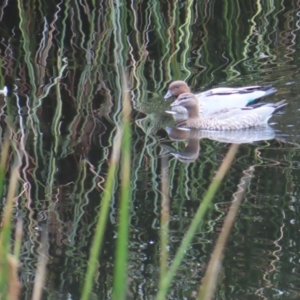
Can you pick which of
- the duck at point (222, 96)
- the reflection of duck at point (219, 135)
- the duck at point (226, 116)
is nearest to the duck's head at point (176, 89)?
the duck at point (222, 96)

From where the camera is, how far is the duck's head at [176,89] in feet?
25.9

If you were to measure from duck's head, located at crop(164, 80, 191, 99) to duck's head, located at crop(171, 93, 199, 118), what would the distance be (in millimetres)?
153

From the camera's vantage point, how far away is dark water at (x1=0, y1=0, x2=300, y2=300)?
436 centimetres

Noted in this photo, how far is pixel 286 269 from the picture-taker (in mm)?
4242

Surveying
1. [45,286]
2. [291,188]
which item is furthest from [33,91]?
[45,286]

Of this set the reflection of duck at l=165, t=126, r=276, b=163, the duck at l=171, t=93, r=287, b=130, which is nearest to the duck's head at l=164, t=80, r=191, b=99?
the duck at l=171, t=93, r=287, b=130

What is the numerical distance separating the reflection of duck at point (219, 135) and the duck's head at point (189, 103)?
0.87ft

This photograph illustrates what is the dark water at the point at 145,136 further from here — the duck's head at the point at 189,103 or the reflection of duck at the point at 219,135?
the duck's head at the point at 189,103

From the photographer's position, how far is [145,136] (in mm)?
6980

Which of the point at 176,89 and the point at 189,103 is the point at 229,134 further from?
the point at 176,89

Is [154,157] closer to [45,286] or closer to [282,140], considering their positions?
[282,140]

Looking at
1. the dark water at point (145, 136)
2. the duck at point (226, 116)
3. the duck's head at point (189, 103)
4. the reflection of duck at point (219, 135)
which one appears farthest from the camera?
the duck's head at point (189, 103)

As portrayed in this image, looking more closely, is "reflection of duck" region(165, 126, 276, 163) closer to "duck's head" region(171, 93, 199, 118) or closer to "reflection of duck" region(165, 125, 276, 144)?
"reflection of duck" region(165, 125, 276, 144)

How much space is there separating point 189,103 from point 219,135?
614mm
